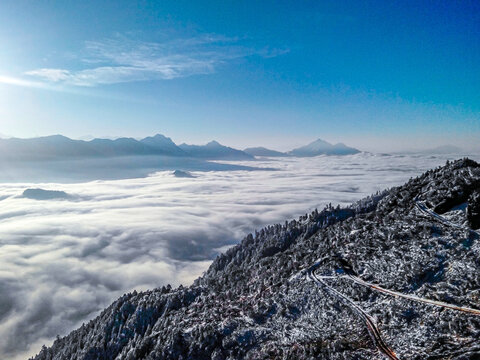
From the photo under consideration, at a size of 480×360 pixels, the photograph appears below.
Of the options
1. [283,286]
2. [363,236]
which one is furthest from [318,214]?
[283,286]

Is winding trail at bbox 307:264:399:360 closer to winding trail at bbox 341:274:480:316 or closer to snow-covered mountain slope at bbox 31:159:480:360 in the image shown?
→ snow-covered mountain slope at bbox 31:159:480:360

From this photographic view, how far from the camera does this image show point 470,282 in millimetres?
38062

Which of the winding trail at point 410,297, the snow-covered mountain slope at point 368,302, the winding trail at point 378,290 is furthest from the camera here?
the snow-covered mountain slope at point 368,302

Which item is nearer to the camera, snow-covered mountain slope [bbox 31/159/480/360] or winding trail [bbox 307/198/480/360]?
winding trail [bbox 307/198/480/360]

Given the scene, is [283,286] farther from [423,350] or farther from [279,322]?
[423,350]

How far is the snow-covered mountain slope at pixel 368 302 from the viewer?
35031mm

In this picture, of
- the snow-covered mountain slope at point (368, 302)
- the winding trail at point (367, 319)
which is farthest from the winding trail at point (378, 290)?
the snow-covered mountain slope at point (368, 302)

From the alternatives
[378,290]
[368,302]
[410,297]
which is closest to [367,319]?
[368,302]

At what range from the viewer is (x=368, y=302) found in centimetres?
4384

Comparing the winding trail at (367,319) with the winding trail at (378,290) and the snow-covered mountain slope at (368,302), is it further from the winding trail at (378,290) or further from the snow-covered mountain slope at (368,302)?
the snow-covered mountain slope at (368,302)

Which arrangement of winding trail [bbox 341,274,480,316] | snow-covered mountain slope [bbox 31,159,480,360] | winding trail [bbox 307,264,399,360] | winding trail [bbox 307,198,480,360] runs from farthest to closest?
snow-covered mountain slope [bbox 31,159,480,360] < winding trail [bbox 307,198,480,360] < winding trail [bbox 341,274,480,316] < winding trail [bbox 307,264,399,360]

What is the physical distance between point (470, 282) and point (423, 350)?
45.6ft

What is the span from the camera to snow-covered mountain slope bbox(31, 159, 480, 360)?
3503 centimetres

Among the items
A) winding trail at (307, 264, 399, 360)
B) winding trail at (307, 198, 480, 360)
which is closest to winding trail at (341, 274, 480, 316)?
winding trail at (307, 198, 480, 360)
